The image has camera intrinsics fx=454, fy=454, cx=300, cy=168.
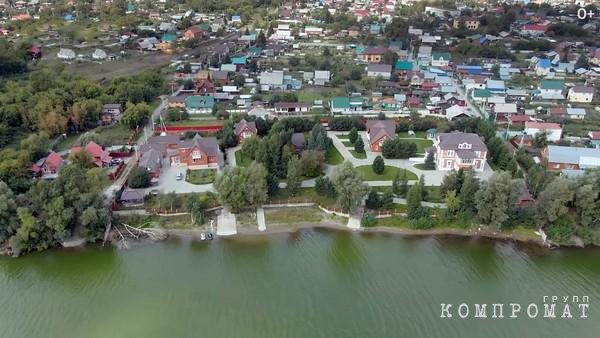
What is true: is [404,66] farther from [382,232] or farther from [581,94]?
[382,232]

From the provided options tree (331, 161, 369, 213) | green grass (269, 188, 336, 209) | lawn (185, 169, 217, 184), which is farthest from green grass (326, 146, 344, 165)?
lawn (185, 169, 217, 184)

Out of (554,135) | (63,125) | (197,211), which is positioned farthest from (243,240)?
(554,135)

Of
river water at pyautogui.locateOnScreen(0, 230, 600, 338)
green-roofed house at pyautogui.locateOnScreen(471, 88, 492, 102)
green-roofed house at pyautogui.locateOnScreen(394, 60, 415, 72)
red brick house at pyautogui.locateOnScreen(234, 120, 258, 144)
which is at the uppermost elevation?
green-roofed house at pyautogui.locateOnScreen(394, 60, 415, 72)

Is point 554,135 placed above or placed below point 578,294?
above

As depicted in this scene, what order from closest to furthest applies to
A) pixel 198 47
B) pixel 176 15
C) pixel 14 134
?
pixel 14 134 → pixel 198 47 → pixel 176 15

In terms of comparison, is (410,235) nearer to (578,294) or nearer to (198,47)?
(578,294)

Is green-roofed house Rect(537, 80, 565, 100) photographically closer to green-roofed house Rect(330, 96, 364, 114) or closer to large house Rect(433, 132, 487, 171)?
green-roofed house Rect(330, 96, 364, 114)
